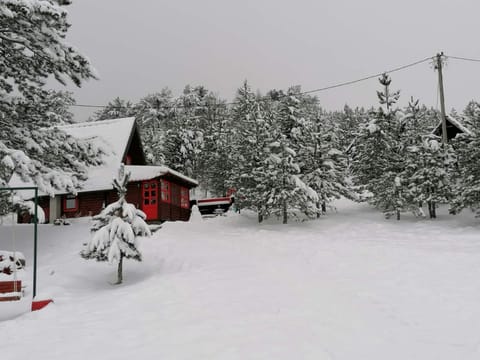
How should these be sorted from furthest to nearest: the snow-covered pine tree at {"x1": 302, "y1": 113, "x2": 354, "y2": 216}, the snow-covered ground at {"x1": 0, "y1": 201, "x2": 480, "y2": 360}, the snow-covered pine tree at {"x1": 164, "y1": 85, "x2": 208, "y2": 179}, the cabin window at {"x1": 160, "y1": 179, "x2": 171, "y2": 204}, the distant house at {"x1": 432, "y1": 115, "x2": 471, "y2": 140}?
1. the snow-covered pine tree at {"x1": 164, "y1": 85, "x2": 208, "y2": 179}
2. the distant house at {"x1": 432, "y1": 115, "x2": 471, "y2": 140}
3. the snow-covered pine tree at {"x1": 302, "y1": 113, "x2": 354, "y2": 216}
4. the cabin window at {"x1": 160, "y1": 179, "x2": 171, "y2": 204}
5. the snow-covered ground at {"x1": 0, "y1": 201, "x2": 480, "y2": 360}

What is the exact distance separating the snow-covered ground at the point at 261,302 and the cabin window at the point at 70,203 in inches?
279

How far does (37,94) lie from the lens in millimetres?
15875

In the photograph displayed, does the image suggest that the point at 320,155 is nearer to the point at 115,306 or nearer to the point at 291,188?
the point at 291,188

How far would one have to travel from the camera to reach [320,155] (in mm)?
26484

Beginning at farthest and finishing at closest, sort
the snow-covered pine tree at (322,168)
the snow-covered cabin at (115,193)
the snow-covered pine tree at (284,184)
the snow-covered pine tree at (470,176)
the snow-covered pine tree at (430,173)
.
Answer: the snow-covered pine tree at (322,168) < the snow-covered cabin at (115,193) < the snow-covered pine tree at (284,184) < the snow-covered pine tree at (430,173) < the snow-covered pine tree at (470,176)

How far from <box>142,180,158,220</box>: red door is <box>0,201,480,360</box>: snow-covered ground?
22.3 feet

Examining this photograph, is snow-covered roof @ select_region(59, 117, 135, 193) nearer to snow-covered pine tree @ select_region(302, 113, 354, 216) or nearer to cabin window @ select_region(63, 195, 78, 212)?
cabin window @ select_region(63, 195, 78, 212)

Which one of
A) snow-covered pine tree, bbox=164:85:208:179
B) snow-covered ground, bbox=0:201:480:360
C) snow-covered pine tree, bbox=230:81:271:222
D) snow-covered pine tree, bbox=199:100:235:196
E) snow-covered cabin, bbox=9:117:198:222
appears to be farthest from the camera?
snow-covered pine tree, bbox=164:85:208:179

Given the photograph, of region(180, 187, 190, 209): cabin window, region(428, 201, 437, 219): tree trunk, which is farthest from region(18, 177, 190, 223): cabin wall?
region(428, 201, 437, 219): tree trunk

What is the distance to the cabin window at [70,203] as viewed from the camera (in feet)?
83.0

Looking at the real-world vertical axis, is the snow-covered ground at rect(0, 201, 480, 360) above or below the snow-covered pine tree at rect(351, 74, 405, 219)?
below

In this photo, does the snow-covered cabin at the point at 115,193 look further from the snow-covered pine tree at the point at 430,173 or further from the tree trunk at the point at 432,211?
the tree trunk at the point at 432,211

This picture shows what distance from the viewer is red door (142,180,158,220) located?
2453 cm

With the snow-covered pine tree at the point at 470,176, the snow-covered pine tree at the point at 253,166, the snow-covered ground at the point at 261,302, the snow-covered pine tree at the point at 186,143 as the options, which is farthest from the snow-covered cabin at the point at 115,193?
the snow-covered pine tree at the point at 186,143
